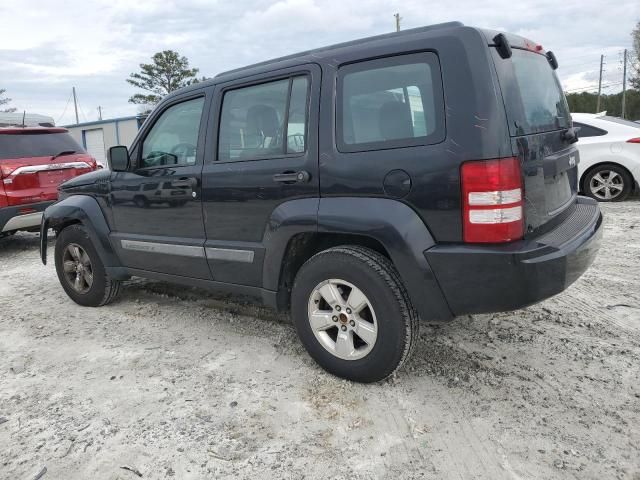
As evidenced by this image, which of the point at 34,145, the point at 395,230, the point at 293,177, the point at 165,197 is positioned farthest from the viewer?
the point at 34,145

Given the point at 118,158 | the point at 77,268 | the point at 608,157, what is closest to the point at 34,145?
the point at 77,268

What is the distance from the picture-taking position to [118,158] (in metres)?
3.94

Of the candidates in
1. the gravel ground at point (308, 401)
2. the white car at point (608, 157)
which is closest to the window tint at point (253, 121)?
the gravel ground at point (308, 401)

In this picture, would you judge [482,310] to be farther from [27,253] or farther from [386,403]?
[27,253]

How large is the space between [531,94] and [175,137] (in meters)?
2.49

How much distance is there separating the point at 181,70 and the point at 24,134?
3956cm

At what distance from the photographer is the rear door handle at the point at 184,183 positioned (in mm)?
3515

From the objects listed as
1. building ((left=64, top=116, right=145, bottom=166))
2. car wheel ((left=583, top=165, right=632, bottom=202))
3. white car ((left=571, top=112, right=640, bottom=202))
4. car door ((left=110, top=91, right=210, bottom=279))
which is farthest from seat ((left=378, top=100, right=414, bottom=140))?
building ((left=64, top=116, right=145, bottom=166))

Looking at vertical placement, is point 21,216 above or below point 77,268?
above

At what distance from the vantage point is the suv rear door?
8.16 ft

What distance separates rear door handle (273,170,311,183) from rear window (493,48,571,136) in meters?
1.13

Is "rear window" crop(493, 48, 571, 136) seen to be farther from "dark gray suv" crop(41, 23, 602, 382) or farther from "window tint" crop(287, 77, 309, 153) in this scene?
"window tint" crop(287, 77, 309, 153)

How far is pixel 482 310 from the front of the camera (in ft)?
8.39

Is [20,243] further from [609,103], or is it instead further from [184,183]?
[609,103]
